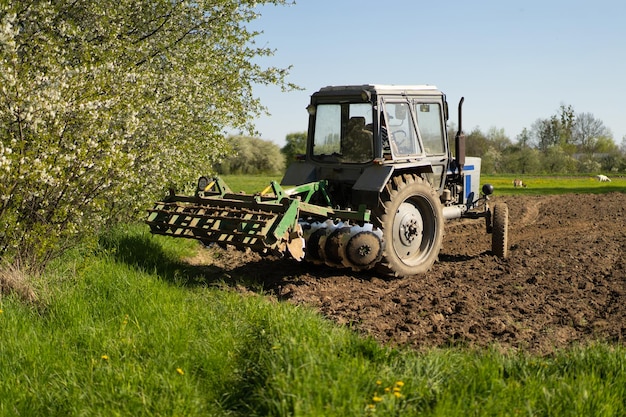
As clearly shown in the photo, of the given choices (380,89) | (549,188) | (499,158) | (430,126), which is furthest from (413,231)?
(499,158)

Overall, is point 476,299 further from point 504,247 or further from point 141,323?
point 141,323

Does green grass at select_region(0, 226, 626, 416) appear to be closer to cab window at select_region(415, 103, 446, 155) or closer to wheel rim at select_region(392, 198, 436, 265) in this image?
wheel rim at select_region(392, 198, 436, 265)

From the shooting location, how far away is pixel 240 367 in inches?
191

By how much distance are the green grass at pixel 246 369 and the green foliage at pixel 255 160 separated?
3115cm

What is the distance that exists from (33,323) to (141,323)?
3.21ft

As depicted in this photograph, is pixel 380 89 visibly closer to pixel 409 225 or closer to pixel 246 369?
pixel 409 225

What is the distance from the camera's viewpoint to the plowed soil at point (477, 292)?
6055mm

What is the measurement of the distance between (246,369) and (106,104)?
4002mm

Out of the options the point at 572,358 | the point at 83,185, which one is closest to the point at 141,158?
the point at 83,185

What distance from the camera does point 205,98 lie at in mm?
11141

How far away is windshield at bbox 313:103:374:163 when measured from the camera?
8.61 metres

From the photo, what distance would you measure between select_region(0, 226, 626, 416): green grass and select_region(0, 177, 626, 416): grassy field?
0.04 ft

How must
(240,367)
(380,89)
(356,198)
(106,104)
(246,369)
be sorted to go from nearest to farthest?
(246,369), (240,367), (106,104), (356,198), (380,89)

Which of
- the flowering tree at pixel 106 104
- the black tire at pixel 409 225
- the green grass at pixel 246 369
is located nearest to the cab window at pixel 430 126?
the black tire at pixel 409 225
